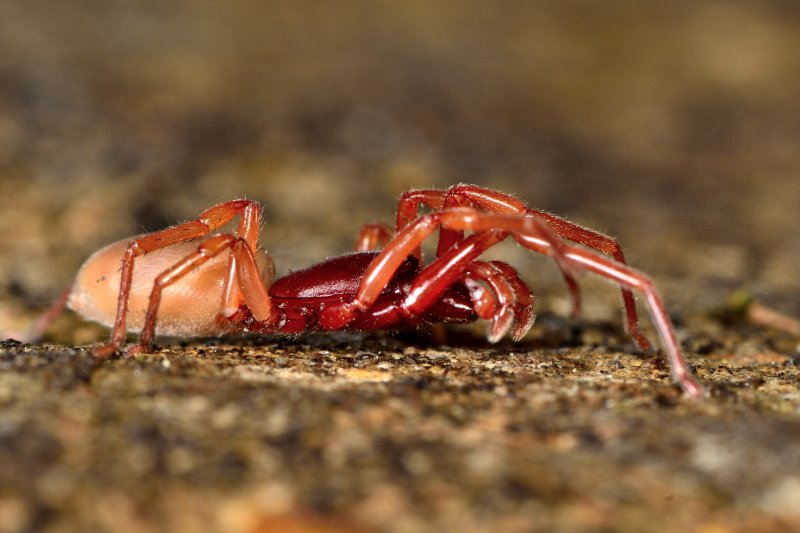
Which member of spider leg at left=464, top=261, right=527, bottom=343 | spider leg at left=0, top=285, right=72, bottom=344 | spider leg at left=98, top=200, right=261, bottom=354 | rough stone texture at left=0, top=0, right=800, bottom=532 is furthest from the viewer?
spider leg at left=0, top=285, right=72, bottom=344

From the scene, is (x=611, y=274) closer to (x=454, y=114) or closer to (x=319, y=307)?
(x=319, y=307)

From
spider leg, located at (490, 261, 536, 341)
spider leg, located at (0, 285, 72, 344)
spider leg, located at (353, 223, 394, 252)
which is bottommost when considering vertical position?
spider leg, located at (0, 285, 72, 344)

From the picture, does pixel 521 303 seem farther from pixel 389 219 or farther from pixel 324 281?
pixel 389 219

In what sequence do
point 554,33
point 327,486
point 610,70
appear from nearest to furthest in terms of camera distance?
1. point 327,486
2. point 610,70
3. point 554,33

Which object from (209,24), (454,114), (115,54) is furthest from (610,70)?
(115,54)

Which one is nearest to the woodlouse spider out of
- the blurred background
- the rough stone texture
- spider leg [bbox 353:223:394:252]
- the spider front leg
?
the spider front leg

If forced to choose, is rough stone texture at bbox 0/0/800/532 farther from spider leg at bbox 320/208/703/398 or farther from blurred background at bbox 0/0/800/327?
spider leg at bbox 320/208/703/398

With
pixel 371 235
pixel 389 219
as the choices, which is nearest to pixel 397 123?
pixel 389 219
